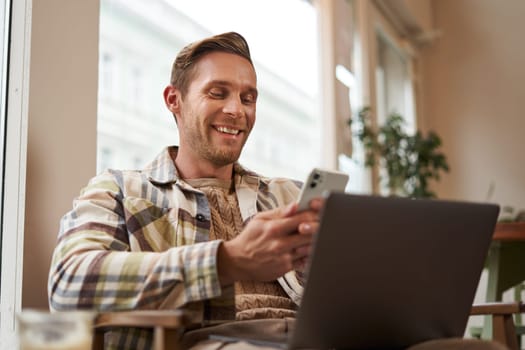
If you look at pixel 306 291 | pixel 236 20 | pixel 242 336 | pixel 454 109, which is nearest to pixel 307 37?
pixel 236 20

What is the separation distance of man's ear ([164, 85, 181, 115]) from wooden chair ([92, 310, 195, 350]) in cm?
76

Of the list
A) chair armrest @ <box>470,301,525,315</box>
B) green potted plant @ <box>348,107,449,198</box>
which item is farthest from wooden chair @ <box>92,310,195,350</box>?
green potted plant @ <box>348,107,449,198</box>

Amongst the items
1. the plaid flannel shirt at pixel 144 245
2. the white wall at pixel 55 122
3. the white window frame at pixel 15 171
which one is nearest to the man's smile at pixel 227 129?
the plaid flannel shirt at pixel 144 245

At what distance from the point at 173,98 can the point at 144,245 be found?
50 centimetres

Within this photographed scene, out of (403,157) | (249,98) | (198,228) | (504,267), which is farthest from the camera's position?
(403,157)

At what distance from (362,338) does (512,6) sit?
494 centimetres

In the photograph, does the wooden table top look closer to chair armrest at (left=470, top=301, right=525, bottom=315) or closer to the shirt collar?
chair armrest at (left=470, top=301, right=525, bottom=315)

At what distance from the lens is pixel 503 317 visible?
1.71m

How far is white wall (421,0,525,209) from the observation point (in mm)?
5410

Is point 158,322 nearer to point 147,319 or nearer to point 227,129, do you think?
point 147,319

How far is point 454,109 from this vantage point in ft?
18.6

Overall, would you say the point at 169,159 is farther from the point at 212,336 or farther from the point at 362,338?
the point at 362,338

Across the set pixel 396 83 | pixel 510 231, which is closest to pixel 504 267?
pixel 510 231

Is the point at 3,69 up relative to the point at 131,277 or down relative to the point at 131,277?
up
